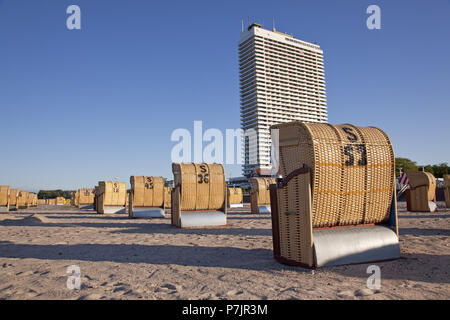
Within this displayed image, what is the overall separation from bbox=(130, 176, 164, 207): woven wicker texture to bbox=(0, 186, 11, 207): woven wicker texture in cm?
1432

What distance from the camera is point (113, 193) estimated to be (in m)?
21.7

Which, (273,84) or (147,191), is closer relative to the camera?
(147,191)

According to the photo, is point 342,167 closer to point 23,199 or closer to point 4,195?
point 4,195

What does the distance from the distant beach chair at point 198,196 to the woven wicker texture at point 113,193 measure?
11.1 metres

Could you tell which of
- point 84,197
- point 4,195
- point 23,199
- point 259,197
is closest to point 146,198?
point 259,197

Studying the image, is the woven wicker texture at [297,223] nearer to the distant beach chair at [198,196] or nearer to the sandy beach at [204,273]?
the sandy beach at [204,273]

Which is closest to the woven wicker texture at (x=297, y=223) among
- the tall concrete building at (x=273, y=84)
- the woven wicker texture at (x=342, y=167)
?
the woven wicker texture at (x=342, y=167)

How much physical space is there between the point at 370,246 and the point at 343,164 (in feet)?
4.66

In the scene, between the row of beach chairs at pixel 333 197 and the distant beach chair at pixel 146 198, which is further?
the distant beach chair at pixel 146 198

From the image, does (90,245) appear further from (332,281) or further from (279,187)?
(332,281)

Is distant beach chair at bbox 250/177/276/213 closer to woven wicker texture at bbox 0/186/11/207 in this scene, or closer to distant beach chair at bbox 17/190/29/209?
woven wicker texture at bbox 0/186/11/207

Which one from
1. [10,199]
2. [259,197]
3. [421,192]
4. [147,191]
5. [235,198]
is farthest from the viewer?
[235,198]

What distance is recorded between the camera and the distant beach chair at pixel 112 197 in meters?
21.4

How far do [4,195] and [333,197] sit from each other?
27419mm
